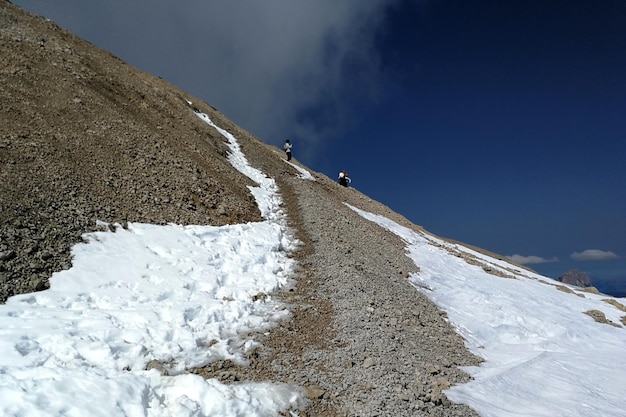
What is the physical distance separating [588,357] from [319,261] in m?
10.1

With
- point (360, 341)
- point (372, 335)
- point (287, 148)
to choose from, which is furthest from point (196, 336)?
point (287, 148)

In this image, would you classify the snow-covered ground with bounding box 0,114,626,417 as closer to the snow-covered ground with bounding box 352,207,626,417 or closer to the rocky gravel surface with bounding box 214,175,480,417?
the snow-covered ground with bounding box 352,207,626,417

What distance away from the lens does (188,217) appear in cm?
1644

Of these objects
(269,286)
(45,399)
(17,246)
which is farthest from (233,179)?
(45,399)

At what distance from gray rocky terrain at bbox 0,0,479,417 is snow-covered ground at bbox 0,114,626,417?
668 mm

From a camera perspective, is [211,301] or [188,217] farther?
[188,217]

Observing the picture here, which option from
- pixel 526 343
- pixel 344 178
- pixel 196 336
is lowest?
pixel 196 336

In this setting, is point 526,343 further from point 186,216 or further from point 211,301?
point 186,216

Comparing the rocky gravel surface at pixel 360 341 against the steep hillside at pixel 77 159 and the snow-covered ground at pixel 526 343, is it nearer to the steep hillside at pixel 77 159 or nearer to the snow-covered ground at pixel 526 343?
the snow-covered ground at pixel 526 343

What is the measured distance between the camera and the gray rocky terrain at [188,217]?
9.45 m

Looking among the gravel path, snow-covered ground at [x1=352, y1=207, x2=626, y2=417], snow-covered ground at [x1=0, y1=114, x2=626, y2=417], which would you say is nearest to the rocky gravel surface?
the gravel path

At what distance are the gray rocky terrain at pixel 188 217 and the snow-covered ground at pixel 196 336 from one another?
668 mm

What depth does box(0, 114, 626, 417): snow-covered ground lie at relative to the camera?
7121mm

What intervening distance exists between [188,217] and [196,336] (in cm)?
737
